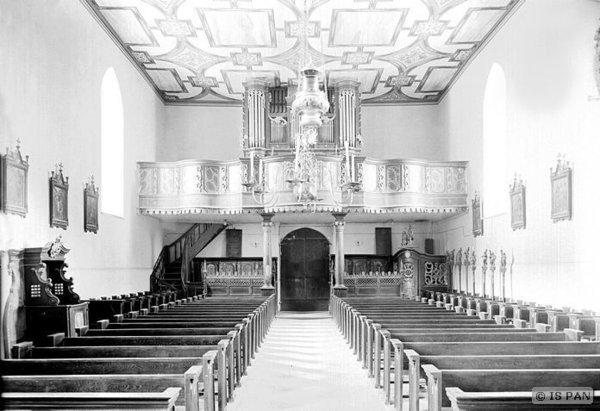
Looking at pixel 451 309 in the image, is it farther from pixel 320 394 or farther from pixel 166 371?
pixel 166 371

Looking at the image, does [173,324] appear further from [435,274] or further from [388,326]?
[435,274]

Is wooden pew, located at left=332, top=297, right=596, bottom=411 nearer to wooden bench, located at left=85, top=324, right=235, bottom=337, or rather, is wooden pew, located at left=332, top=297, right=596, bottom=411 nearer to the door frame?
wooden bench, located at left=85, top=324, right=235, bottom=337

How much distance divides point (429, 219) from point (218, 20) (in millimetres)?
11483

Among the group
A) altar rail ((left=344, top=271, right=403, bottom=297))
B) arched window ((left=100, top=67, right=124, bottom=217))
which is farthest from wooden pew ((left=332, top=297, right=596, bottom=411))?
arched window ((left=100, top=67, right=124, bottom=217))

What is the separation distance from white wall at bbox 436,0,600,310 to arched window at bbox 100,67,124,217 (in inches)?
408

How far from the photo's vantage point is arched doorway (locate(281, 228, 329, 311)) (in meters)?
22.7

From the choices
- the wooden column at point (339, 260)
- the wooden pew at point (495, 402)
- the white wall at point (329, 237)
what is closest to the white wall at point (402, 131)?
the white wall at point (329, 237)

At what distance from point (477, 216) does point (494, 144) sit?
7.02ft

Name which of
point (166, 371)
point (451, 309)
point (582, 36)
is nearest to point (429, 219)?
point (451, 309)

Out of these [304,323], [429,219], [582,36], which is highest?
[582,36]

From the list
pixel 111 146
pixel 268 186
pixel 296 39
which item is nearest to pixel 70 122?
pixel 111 146

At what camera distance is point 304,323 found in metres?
17.1

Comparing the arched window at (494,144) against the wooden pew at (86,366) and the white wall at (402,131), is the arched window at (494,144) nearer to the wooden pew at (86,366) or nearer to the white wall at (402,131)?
the white wall at (402,131)

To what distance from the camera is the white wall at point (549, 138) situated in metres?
10.7
